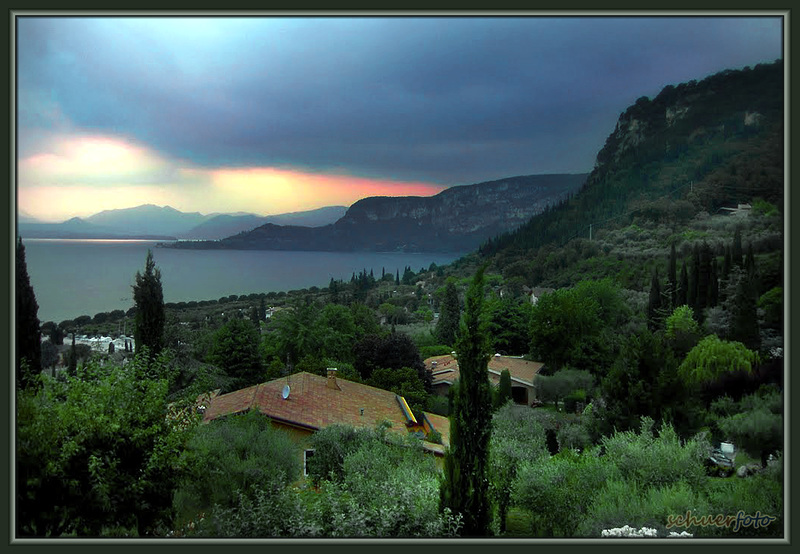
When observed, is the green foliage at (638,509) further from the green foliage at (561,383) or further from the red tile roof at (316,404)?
the green foliage at (561,383)

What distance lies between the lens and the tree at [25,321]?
19.8 ft

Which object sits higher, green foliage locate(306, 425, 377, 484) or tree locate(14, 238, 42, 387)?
tree locate(14, 238, 42, 387)

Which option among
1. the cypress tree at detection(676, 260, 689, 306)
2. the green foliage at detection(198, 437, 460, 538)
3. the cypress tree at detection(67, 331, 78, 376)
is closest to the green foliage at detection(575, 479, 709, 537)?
the green foliage at detection(198, 437, 460, 538)

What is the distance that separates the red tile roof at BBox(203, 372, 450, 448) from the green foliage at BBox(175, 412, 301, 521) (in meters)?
0.78

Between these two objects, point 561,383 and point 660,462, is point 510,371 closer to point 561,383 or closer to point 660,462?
point 561,383

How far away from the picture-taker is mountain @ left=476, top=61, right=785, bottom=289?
25.1ft

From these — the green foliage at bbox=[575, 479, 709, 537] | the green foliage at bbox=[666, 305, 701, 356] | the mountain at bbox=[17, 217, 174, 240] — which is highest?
the mountain at bbox=[17, 217, 174, 240]

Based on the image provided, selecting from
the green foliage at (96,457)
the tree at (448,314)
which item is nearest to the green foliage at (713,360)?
the tree at (448,314)

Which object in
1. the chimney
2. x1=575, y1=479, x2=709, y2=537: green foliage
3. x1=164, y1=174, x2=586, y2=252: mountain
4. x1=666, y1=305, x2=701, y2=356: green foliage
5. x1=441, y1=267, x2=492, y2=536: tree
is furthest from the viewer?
x1=164, y1=174, x2=586, y2=252: mountain

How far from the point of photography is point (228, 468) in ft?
18.7

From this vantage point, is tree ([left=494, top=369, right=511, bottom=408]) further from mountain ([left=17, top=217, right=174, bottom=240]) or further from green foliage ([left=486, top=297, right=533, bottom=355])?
mountain ([left=17, top=217, right=174, bottom=240])

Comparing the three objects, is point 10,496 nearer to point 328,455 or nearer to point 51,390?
point 51,390

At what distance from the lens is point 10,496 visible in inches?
210

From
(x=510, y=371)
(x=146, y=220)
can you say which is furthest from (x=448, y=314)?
(x=146, y=220)
